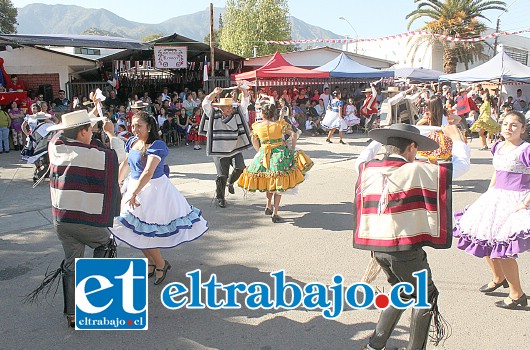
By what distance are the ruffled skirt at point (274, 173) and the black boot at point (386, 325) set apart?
3.58 m

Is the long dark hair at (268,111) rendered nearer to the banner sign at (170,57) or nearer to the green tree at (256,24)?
the banner sign at (170,57)

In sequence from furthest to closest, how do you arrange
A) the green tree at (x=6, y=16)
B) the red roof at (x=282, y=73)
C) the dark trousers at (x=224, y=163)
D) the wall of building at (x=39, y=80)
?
the green tree at (x=6, y=16) < the red roof at (x=282, y=73) < the wall of building at (x=39, y=80) < the dark trousers at (x=224, y=163)

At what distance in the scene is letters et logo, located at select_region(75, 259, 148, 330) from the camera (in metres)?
4.03

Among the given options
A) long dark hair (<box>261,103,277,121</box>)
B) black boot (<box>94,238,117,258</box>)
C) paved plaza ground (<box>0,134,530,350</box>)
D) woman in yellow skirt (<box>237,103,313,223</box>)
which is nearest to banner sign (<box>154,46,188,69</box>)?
paved plaza ground (<box>0,134,530,350</box>)

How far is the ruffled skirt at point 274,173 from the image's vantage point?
273 inches

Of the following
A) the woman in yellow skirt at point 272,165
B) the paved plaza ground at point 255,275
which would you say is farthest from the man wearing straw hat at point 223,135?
the woman in yellow skirt at point 272,165

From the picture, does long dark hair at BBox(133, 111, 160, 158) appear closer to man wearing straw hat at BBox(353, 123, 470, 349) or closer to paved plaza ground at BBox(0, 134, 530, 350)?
paved plaza ground at BBox(0, 134, 530, 350)

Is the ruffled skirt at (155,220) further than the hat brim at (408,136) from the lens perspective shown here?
Yes

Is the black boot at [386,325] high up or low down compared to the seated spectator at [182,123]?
down

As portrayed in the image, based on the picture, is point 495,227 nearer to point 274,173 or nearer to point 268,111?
point 274,173

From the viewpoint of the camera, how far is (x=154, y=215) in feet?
15.5

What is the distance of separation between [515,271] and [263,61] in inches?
788

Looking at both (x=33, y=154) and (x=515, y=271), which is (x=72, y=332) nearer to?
(x=515, y=271)

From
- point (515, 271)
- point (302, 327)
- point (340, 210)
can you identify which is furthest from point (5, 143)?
point (515, 271)
